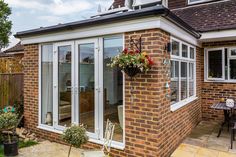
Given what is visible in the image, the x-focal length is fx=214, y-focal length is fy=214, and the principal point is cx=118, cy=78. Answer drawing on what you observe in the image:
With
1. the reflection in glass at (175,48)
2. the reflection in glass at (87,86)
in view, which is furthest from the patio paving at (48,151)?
the reflection in glass at (175,48)

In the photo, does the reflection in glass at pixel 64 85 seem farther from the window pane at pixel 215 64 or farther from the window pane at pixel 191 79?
the window pane at pixel 215 64

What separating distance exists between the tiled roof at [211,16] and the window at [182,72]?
1.09m

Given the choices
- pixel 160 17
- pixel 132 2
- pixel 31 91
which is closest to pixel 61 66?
pixel 31 91

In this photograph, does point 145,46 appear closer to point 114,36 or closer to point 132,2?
point 114,36

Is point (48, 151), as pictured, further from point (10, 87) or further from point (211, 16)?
point (211, 16)

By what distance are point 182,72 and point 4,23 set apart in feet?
67.7

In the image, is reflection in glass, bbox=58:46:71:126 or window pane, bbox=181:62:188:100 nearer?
reflection in glass, bbox=58:46:71:126

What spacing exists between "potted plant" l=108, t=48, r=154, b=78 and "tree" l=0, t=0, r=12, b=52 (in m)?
20.8

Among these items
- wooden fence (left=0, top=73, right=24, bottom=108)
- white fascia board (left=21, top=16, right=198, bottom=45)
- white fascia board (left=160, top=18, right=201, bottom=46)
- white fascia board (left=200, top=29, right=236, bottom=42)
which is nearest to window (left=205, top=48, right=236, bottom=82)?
white fascia board (left=200, top=29, right=236, bottom=42)

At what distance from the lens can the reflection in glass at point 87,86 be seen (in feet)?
17.4

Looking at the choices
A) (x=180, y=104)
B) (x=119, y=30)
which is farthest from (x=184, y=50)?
(x=119, y=30)

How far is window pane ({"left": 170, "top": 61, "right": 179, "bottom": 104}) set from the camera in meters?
5.26

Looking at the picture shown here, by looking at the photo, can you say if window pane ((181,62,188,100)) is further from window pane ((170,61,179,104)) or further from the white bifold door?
the white bifold door

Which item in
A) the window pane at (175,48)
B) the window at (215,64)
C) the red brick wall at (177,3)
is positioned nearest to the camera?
the window pane at (175,48)
